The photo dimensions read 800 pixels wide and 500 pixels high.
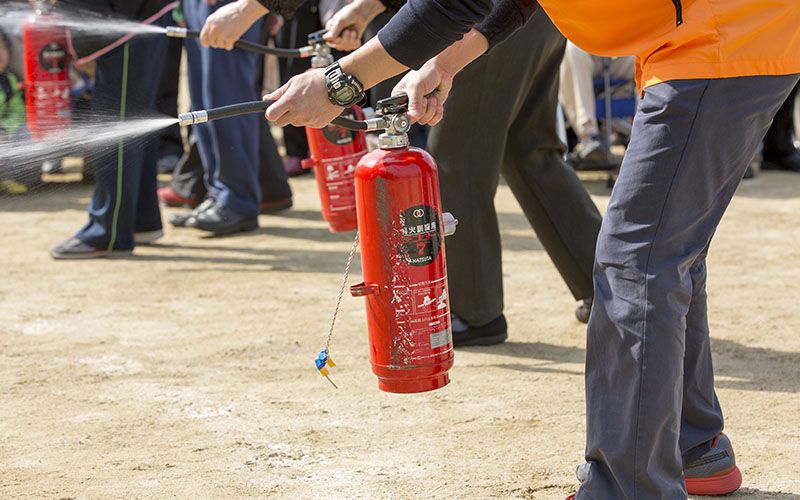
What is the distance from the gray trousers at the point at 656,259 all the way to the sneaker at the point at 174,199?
5234mm

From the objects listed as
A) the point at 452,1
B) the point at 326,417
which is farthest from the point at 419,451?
the point at 452,1

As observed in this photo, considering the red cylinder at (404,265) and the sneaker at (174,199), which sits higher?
the red cylinder at (404,265)

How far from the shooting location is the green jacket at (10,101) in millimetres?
8272

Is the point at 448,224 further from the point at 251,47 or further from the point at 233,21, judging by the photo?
the point at 233,21

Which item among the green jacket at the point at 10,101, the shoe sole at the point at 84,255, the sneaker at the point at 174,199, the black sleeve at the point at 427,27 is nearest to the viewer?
the black sleeve at the point at 427,27

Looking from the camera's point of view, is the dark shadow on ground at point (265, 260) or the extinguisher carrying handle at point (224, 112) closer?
the extinguisher carrying handle at point (224, 112)

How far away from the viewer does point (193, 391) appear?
4262 mm

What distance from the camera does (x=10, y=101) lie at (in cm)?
882

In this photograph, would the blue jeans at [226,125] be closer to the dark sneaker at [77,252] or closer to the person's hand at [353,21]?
the dark sneaker at [77,252]

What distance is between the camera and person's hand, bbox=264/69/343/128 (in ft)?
9.60

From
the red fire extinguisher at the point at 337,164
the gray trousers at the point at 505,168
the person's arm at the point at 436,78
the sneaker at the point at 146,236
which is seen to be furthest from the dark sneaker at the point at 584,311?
the sneaker at the point at 146,236

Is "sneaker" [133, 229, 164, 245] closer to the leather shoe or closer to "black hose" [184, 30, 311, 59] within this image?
the leather shoe

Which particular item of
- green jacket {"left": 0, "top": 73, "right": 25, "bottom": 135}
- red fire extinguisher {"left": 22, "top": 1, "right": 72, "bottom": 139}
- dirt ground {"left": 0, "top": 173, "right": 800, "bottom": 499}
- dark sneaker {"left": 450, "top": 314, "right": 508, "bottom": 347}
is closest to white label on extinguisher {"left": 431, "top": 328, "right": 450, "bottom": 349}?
dirt ground {"left": 0, "top": 173, "right": 800, "bottom": 499}

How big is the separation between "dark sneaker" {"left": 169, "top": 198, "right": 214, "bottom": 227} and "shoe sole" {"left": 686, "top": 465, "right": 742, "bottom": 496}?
427 centimetres
